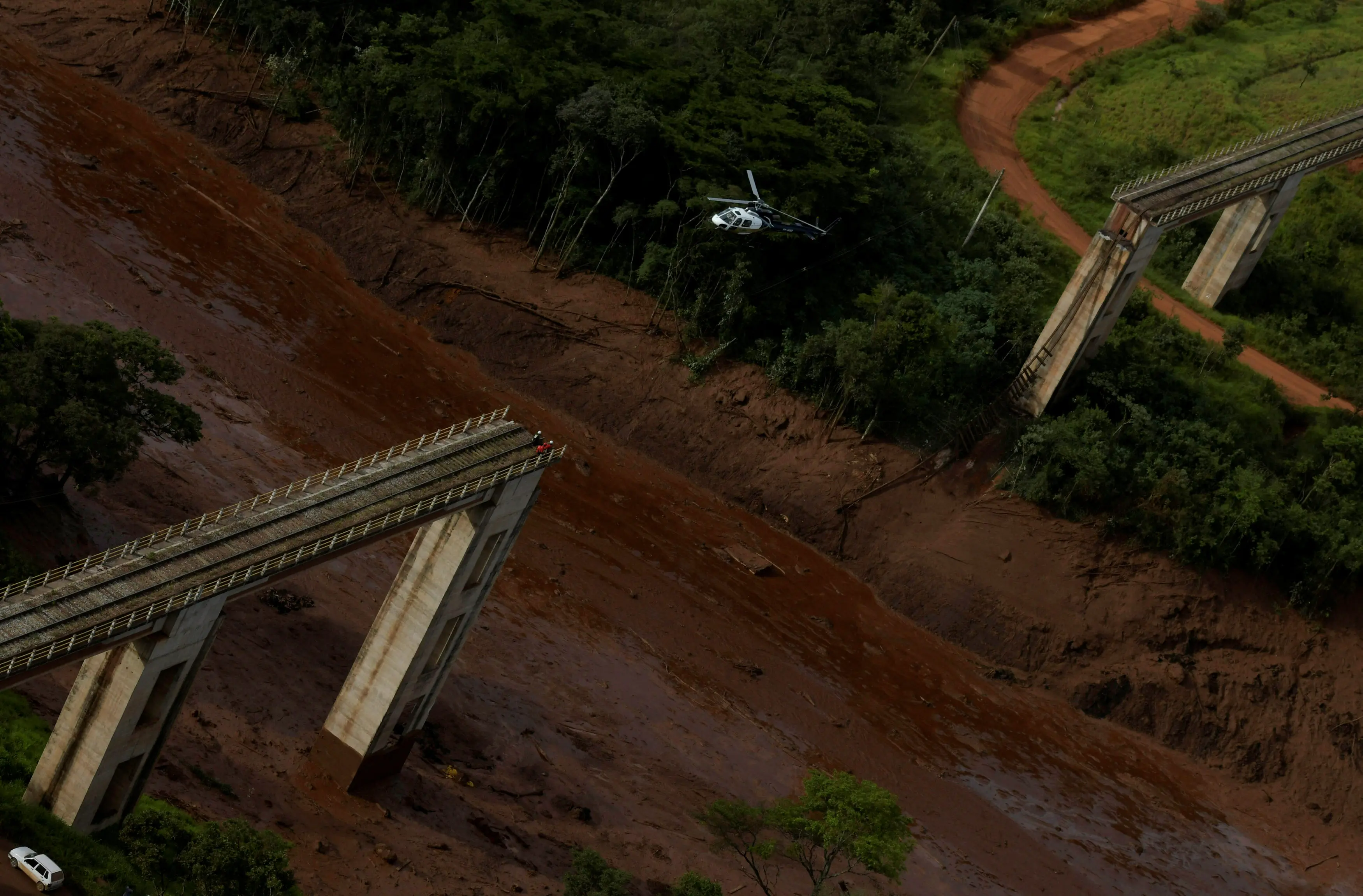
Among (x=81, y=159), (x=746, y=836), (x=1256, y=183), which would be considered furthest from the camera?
(x=81, y=159)

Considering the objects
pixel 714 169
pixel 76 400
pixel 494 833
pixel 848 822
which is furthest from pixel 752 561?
pixel 76 400

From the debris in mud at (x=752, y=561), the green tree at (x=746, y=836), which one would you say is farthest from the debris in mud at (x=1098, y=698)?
the green tree at (x=746, y=836)

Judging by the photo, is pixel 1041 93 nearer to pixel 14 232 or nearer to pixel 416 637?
pixel 14 232

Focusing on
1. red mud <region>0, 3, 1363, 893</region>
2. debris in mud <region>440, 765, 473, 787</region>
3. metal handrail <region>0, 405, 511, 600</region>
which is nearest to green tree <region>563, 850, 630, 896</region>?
red mud <region>0, 3, 1363, 893</region>

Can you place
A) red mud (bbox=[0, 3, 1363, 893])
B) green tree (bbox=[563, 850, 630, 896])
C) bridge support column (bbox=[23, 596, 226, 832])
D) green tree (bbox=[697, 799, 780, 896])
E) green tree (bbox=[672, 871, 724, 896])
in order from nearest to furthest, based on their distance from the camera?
bridge support column (bbox=[23, 596, 226, 832]), green tree (bbox=[563, 850, 630, 896]), green tree (bbox=[672, 871, 724, 896]), green tree (bbox=[697, 799, 780, 896]), red mud (bbox=[0, 3, 1363, 893])


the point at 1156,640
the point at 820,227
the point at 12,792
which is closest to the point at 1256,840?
the point at 1156,640

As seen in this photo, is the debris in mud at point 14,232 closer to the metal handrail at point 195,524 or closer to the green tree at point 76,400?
the green tree at point 76,400

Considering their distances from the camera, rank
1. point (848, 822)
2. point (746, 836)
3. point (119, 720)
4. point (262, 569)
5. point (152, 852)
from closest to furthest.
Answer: point (152, 852), point (119, 720), point (262, 569), point (848, 822), point (746, 836)

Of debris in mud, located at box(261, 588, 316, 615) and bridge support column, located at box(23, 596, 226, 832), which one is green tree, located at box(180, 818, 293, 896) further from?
debris in mud, located at box(261, 588, 316, 615)
